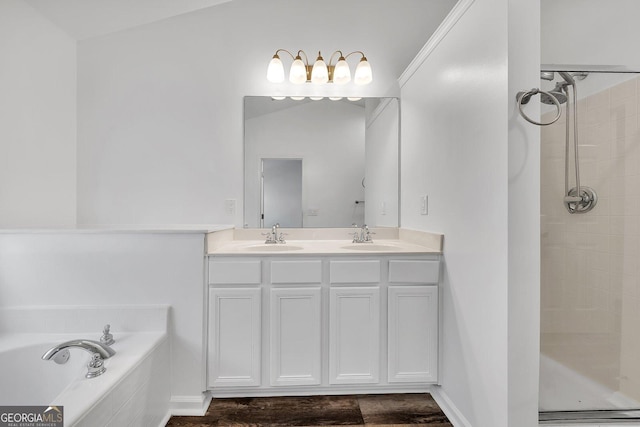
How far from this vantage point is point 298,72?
241cm

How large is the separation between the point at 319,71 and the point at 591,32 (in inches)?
63.4

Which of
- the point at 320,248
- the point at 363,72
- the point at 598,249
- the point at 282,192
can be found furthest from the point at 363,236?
the point at 598,249

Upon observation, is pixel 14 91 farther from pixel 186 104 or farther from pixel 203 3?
pixel 203 3

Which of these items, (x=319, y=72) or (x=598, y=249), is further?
(x=319, y=72)

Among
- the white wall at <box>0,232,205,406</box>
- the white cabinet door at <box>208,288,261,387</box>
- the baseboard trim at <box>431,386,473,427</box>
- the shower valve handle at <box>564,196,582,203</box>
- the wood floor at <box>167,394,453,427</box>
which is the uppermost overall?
the shower valve handle at <box>564,196,582,203</box>

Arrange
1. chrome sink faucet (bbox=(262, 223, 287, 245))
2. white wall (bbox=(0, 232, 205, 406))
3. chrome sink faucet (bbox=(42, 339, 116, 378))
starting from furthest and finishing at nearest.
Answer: chrome sink faucet (bbox=(262, 223, 287, 245)), white wall (bbox=(0, 232, 205, 406)), chrome sink faucet (bbox=(42, 339, 116, 378))

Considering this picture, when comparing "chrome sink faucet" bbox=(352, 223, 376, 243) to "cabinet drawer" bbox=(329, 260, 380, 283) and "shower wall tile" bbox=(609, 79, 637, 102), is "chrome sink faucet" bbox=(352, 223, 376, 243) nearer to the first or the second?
"cabinet drawer" bbox=(329, 260, 380, 283)

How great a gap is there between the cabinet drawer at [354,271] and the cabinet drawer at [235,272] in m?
0.42

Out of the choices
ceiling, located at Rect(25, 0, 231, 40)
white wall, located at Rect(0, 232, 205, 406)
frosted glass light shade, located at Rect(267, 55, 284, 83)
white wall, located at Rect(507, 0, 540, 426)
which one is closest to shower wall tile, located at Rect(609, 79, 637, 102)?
white wall, located at Rect(507, 0, 540, 426)

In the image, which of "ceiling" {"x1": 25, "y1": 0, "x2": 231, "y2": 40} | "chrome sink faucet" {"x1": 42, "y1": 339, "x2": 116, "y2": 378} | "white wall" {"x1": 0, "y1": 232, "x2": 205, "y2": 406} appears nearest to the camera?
"chrome sink faucet" {"x1": 42, "y1": 339, "x2": 116, "y2": 378}

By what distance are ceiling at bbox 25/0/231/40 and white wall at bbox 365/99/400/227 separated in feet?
4.70

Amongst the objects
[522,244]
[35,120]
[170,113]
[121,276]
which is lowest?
[121,276]

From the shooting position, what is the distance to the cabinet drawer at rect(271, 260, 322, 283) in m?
1.87

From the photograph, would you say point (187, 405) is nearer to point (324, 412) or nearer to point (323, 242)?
point (324, 412)
